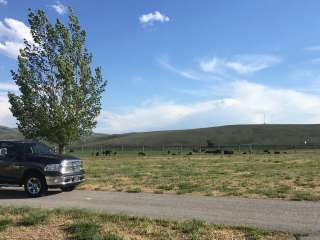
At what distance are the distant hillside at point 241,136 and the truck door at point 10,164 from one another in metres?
111

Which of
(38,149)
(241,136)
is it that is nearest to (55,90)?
(38,149)

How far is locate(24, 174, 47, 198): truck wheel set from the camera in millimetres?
16375

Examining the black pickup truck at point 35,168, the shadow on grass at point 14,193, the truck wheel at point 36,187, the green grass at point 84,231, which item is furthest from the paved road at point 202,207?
the green grass at point 84,231

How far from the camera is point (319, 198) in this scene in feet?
45.8

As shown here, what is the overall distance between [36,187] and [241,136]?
411 ft

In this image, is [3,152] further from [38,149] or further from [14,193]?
[14,193]

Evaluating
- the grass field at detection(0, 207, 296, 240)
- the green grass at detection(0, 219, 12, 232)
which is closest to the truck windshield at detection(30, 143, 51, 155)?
the grass field at detection(0, 207, 296, 240)

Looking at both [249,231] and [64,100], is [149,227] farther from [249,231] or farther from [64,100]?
[64,100]

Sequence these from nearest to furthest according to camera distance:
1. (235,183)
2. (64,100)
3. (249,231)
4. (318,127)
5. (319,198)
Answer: (249,231)
(319,198)
(235,183)
(64,100)
(318,127)

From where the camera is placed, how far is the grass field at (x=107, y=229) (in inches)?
354

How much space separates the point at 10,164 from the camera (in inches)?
672

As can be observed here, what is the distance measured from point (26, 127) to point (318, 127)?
393 feet

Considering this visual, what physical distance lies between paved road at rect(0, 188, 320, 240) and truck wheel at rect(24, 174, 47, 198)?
0.32 metres

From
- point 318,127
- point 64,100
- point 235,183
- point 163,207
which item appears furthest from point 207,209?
point 318,127
